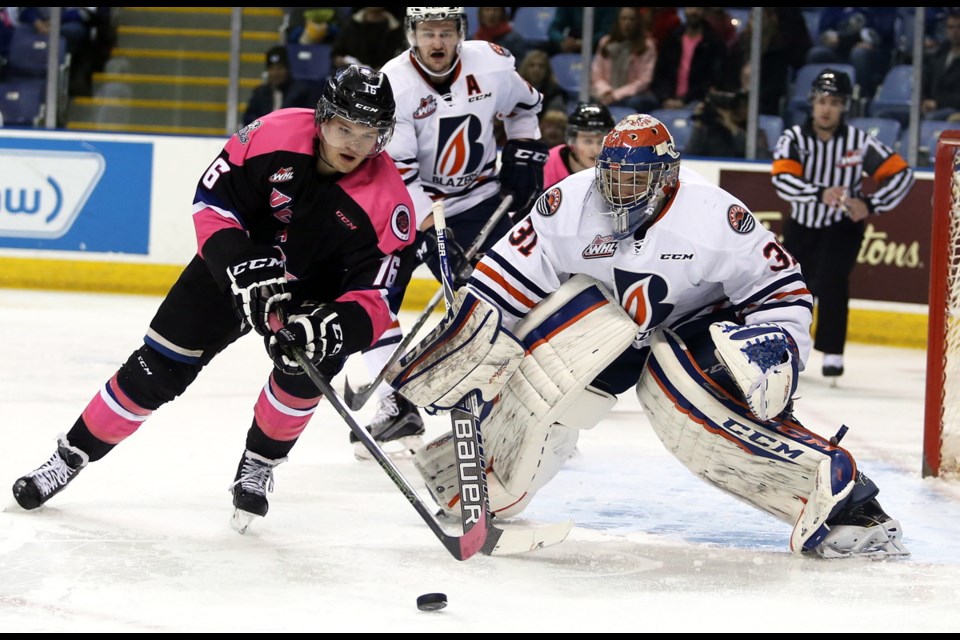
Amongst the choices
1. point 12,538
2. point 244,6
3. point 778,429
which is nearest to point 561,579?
point 778,429

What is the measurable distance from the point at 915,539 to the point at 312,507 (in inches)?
52.5

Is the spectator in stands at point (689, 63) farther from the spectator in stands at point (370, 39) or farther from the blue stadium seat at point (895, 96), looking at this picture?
the spectator in stands at point (370, 39)

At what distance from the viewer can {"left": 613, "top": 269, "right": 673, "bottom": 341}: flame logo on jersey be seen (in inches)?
112

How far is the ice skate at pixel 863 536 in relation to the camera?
2.84m

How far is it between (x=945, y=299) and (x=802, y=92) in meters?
3.24

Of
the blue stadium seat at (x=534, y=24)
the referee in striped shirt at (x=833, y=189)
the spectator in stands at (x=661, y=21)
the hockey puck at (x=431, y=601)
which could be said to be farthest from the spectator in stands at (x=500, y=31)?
the hockey puck at (x=431, y=601)

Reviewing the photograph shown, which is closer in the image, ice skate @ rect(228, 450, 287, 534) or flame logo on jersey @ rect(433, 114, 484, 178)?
ice skate @ rect(228, 450, 287, 534)

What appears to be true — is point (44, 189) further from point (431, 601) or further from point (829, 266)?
point (431, 601)

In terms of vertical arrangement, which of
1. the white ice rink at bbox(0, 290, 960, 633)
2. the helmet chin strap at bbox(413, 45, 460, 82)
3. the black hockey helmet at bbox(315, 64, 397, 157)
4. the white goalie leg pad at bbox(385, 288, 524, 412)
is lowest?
the white ice rink at bbox(0, 290, 960, 633)

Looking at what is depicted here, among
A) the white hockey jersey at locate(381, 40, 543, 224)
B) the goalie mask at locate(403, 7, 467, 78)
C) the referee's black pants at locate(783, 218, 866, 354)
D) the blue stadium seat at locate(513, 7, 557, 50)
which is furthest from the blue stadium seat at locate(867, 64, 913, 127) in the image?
the goalie mask at locate(403, 7, 467, 78)

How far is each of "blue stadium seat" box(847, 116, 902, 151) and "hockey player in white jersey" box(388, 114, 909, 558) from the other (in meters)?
3.87

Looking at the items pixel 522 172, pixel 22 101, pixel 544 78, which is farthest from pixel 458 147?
pixel 22 101

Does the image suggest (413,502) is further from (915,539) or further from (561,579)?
(915,539)

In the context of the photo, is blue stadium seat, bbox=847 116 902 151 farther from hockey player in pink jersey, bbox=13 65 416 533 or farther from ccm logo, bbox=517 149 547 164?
hockey player in pink jersey, bbox=13 65 416 533
